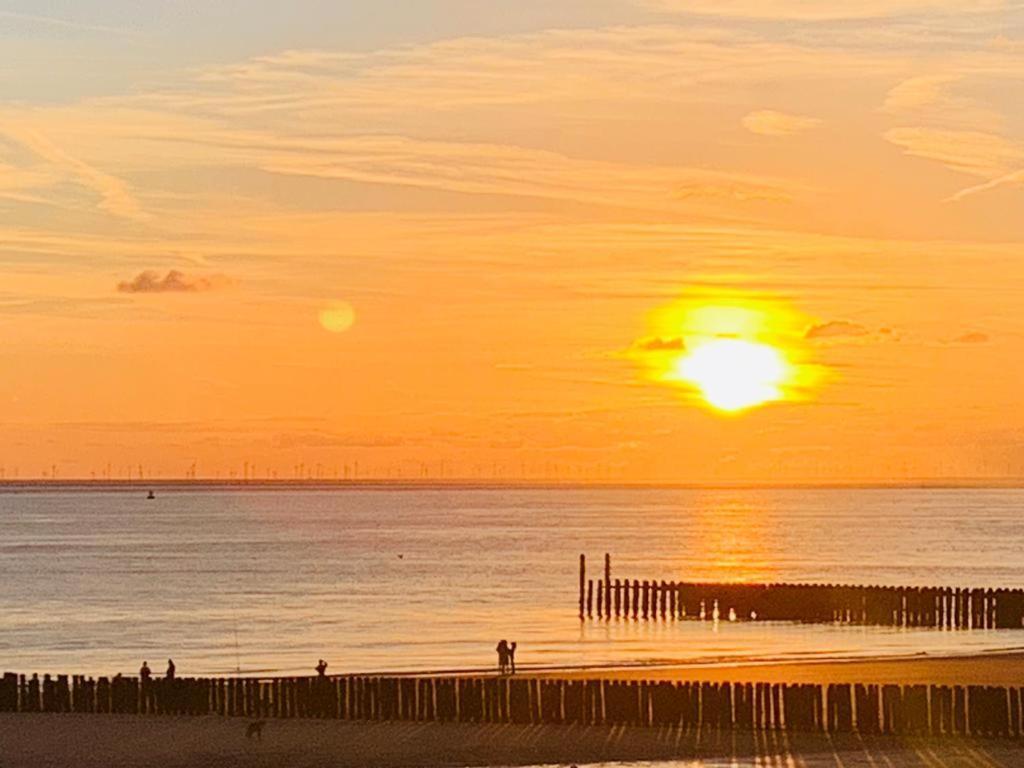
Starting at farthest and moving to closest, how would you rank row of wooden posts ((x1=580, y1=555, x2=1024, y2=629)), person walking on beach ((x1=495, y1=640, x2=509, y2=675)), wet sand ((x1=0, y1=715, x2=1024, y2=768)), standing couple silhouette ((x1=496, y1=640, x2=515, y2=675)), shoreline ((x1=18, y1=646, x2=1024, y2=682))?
row of wooden posts ((x1=580, y1=555, x2=1024, y2=629))
shoreline ((x1=18, y1=646, x2=1024, y2=682))
standing couple silhouette ((x1=496, y1=640, x2=515, y2=675))
person walking on beach ((x1=495, y1=640, x2=509, y2=675))
wet sand ((x1=0, y1=715, x2=1024, y2=768))

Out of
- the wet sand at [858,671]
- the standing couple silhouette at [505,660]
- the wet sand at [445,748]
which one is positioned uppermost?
the standing couple silhouette at [505,660]

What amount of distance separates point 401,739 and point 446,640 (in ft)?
128

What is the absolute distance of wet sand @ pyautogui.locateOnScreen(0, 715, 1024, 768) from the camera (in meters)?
40.6

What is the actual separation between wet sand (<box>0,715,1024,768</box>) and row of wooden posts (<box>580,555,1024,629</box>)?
4701 centimetres

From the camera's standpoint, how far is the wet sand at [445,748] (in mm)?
40594

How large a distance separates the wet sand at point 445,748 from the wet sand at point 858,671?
47.2ft

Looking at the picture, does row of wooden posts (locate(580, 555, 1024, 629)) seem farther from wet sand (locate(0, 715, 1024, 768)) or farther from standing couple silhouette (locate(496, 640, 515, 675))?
wet sand (locate(0, 715, 1024, 768))

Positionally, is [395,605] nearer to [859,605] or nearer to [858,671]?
[859,605]

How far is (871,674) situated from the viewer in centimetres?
5969

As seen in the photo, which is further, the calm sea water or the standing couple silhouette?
the calm sea water

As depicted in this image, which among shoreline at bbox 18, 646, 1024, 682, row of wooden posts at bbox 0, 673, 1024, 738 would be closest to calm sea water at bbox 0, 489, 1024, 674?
shoreline at bbox 18, 646, 1024, 682

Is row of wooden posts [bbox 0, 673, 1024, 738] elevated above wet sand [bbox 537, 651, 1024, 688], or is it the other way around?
row of wooden posts [bbox 0, 673, 1024, 738]

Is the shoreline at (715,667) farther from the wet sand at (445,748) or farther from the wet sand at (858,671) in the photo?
the wet sand at (445,748)

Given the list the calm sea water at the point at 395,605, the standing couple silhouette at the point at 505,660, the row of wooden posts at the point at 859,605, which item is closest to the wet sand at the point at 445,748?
the standing couple silhouette at the point at 505,660
